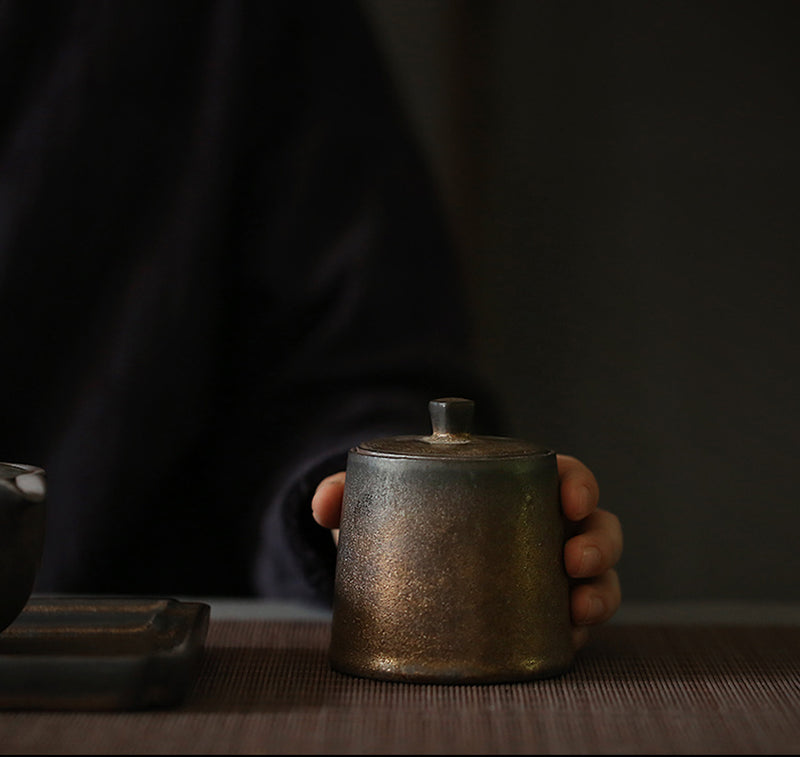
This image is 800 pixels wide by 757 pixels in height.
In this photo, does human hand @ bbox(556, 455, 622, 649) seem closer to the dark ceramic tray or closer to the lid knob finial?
A: the lid knob finial

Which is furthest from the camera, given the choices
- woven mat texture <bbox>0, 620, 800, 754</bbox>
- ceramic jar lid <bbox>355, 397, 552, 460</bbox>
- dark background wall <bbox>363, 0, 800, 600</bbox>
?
dark background wall <bbox>363, 0, 800, 600</bbox>

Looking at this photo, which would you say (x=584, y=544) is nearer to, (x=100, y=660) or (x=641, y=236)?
(x=100, y=660)

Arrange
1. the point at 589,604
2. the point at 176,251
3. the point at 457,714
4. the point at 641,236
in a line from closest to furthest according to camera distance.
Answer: the point at 457,714
the point at 589,604
the point at 176,251
the point at 641,236

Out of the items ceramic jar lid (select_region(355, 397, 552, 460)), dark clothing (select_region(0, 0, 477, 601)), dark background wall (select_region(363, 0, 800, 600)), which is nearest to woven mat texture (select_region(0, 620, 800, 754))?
ceramic jar lid (select_region(355, 397, 552, 460))

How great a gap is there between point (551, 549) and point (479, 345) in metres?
1.10

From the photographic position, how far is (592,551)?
23.3 inches

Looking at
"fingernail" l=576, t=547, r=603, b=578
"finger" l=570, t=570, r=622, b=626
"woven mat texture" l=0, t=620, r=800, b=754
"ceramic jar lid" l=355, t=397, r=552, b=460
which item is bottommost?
"woven mat texture" l=0, t=620, r=800, b=754

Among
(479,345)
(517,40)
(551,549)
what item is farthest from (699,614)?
(517,40)

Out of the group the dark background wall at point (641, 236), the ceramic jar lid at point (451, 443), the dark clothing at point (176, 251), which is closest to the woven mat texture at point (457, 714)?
the ceramic jar lid at point (451, 443)

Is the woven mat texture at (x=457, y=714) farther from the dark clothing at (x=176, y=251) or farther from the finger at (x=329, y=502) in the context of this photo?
the dark clothing at (x=176, y=251)

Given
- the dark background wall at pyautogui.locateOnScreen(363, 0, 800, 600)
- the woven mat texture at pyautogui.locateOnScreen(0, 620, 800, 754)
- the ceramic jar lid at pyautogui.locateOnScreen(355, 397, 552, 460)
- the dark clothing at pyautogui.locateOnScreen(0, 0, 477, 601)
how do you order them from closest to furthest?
1. the woven mat texture at pyautogui.locateOnScreen(0, 620, 800, 754)
2. the ceramic jar lid at pyautogui.locateOnScreen(355, 397, 552, 460)
3. the dark clothing at pyautogui.locateOnScreen(0, 0, 477, 601)
4. the dark background wall at pyautogui.locateOnScreen(363, 0, 800, 600)

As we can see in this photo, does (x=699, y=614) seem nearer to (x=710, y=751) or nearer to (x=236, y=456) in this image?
(x=710, y=751)

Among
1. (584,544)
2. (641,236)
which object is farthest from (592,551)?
(641,236)

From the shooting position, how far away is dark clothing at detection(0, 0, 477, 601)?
1163mm
